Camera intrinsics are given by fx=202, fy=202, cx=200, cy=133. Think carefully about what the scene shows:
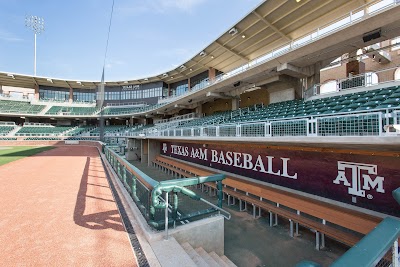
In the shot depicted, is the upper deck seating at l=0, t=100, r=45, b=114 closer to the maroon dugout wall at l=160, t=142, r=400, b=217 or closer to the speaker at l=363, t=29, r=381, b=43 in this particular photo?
the maroon dugout wall at l=160, t=142, r=400, b=217

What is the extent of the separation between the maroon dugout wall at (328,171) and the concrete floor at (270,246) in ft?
4.66

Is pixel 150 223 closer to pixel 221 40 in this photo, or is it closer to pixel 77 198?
pixel 77 198

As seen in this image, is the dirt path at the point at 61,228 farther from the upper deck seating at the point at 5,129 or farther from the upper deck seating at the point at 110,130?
the upper deck seating at the point at 5,129

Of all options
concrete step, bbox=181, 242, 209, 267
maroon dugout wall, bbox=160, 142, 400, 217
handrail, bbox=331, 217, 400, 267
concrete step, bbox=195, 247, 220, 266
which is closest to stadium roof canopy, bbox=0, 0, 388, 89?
maroon dugout wall, bbox=160, 142, 400, 217

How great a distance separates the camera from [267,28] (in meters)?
16.9

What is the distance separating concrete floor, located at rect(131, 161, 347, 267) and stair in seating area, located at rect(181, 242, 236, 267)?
1040 millimetres

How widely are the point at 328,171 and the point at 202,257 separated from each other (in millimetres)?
4861

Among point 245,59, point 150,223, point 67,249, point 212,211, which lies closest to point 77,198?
point 67,249

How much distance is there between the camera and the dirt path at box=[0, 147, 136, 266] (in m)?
3.07

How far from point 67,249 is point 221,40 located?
66.6 ft

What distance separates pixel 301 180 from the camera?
713 cm

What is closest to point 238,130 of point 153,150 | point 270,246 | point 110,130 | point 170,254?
point 270,246

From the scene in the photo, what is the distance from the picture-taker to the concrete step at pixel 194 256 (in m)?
3.25

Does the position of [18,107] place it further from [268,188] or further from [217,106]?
[268,188]
